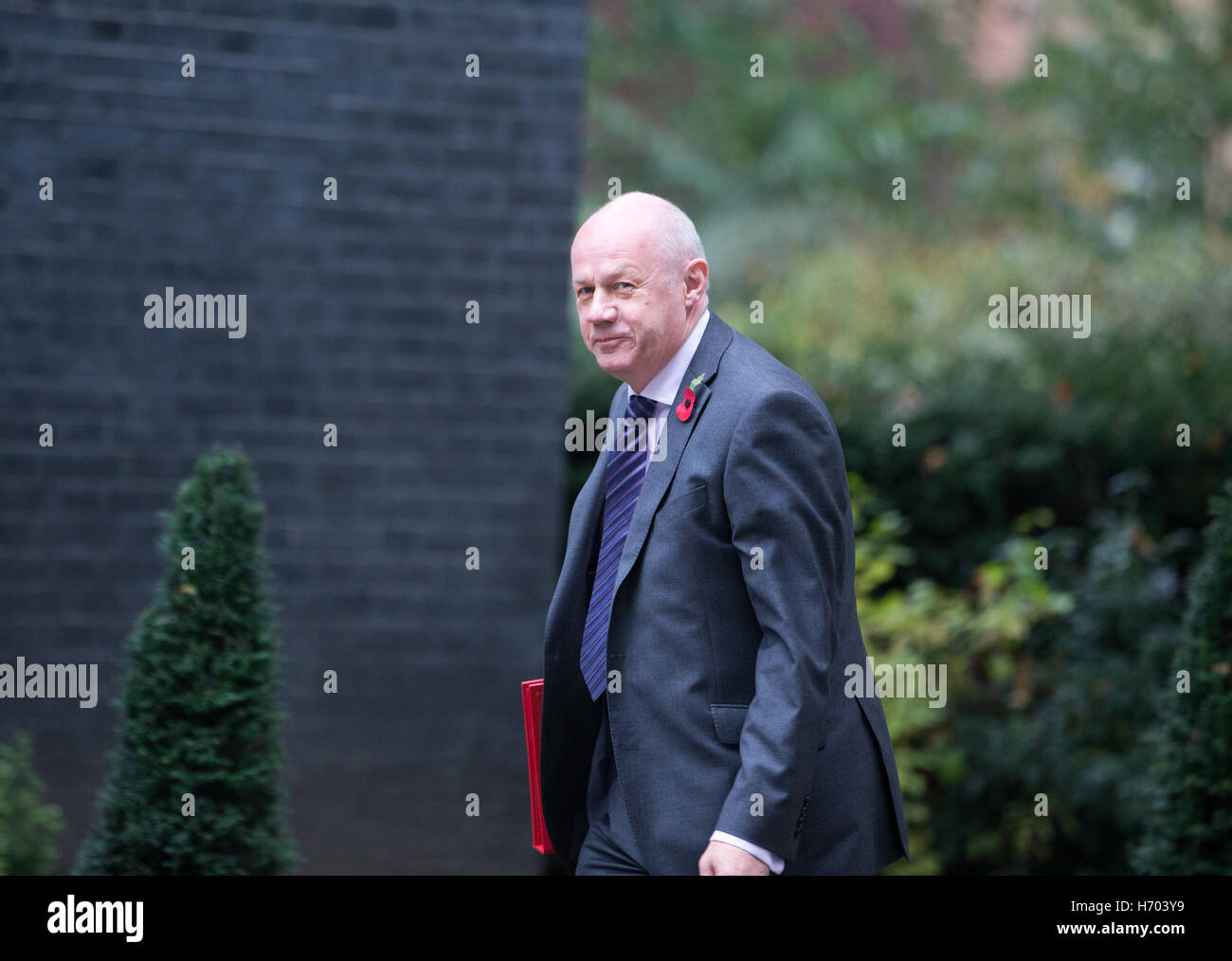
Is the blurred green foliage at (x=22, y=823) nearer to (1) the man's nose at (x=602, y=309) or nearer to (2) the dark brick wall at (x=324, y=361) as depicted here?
(2) the dark brick wall at (x=324, y=361)

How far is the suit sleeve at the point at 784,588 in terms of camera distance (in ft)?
8.04

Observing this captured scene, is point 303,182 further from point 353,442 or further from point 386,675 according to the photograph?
point 386,675

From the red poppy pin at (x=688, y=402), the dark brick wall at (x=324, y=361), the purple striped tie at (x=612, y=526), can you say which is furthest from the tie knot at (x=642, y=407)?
the dark brick wall at (x=324, y=361)

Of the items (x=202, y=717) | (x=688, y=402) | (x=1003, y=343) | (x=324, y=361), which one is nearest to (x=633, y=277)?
(x=688, y=402)

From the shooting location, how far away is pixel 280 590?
5586 mm

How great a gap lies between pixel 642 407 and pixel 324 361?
305 centimetres

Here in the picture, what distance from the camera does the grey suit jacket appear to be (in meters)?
2.48

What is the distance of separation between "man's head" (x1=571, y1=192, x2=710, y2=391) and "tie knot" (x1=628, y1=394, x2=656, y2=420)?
13 centimetres

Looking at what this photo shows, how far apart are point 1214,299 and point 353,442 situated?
17.8 ft

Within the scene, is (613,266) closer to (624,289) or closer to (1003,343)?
(624,289)

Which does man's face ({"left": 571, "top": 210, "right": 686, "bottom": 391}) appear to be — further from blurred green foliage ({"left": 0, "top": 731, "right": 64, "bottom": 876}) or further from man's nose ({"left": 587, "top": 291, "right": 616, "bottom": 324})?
blurred green foliage ({"left": 0, "top": 731, "right": 64, "bottom": 876})

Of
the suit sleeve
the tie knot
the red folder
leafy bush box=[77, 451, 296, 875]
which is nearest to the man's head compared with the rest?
the tie knot

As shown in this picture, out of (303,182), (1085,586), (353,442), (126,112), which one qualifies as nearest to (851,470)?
(1085,586)

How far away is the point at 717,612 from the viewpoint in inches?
104
